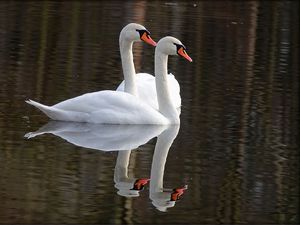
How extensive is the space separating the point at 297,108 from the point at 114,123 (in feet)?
8.87

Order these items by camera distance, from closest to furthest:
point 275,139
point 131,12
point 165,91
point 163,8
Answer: point 275,139
point 165,91
point 131,12
point 163,8

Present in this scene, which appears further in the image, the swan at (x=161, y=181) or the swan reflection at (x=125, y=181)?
the swan reflection at (x=125, y=181)

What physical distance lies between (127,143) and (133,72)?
223 centimetres

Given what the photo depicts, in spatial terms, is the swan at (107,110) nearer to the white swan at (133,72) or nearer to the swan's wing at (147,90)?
the white swan at (133,72)

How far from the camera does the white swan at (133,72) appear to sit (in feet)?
42.9

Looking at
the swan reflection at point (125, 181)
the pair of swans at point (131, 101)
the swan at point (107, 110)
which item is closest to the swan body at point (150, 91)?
the pair of swans at point (131, 101)

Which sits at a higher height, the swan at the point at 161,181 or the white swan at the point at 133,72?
the white swan at the point at 133,72

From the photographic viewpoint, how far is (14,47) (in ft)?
58.0

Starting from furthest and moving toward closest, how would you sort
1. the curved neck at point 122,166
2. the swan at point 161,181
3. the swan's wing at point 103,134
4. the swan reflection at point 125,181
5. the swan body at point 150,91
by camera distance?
the swan body at point 150,91 < the swan's wing at point 103,134 < the curved neck at point 122,166 < the swan reflection at point 125,181 < the swan at point 161,181

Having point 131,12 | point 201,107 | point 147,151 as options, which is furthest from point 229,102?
point 131,12

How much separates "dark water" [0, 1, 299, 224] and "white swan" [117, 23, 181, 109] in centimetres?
43

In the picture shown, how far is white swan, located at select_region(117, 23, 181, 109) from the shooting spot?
1306 cm

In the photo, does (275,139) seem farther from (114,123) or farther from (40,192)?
(40,192)

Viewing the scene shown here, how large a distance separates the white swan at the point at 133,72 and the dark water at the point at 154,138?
43cm
